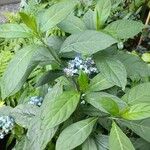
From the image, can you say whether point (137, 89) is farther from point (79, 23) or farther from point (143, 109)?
point (79, 23)

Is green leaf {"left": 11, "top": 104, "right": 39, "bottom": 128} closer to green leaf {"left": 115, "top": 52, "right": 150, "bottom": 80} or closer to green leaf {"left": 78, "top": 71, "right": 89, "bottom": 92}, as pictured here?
green leaf {"left": 78, "top": 71, "right": 89, "bottom": 92}

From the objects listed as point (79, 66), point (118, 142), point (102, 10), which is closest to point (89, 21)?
point (102, 10)

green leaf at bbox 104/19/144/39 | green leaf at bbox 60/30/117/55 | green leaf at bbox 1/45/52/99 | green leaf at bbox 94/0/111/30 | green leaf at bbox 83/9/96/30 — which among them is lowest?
green leaf at bbox 104/19/144/39

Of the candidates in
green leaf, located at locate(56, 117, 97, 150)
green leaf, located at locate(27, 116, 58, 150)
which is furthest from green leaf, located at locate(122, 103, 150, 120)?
green leaf, located at locate(27, 116, 58, 150)

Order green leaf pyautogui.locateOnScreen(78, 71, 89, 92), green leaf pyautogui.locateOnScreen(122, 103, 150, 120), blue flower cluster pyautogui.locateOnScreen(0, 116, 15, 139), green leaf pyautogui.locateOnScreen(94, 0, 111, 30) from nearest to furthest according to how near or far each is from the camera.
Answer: green leaf pyautogui.locateOnScreen(122, 103, 150, 120), green leaf pyautogui.locateOnScreen(78, 71, 89, 92), green leaf pyautogui.locateOnScreen(94, 0, 111, 30), blue flower cluster pyautogui.locateOnScreen(0, 116, 15, 139)

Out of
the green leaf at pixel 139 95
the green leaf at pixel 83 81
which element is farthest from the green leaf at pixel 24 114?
the green leaf at pixel 139 95

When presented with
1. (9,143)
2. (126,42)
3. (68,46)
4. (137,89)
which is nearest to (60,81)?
(68,46)

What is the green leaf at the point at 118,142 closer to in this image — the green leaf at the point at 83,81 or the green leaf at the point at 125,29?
the green leaf at the point at 83,81
